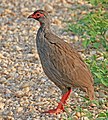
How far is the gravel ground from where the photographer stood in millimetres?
7862

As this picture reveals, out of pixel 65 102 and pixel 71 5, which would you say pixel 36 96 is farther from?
pixel 71 5

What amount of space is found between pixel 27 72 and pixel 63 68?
5.20ft

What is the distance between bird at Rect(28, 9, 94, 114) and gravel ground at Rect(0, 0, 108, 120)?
263 millimetres

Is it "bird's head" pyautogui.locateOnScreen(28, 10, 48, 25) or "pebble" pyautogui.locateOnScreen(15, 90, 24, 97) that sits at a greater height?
"bird's head" pyautogui.locateOnScreen(28, 10, 48, 25)

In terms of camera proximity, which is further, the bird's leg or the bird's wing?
the bird's leg

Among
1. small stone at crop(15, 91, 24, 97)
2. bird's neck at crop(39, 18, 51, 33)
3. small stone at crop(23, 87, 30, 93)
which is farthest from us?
small stone at crop(23, 87, 30, 93)

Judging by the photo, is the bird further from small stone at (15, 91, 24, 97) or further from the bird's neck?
small stone at (15, 91, 24, 97)

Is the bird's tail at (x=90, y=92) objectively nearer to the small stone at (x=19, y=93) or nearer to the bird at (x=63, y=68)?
the bird at (x=63, y=68)

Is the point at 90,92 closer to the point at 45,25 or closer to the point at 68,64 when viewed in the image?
the point at 68,64

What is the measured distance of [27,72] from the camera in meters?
9.11

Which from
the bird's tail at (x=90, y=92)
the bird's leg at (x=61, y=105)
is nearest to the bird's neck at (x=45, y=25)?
the bird's leg at (x=61, y=105)

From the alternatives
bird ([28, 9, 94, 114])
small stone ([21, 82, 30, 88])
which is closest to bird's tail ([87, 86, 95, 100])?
bird ([28, 9, 94, 114])

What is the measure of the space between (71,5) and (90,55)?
2645mm

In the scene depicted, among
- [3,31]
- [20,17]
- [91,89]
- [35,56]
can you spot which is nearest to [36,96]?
[91,89]
